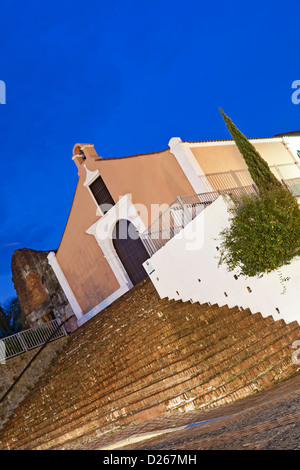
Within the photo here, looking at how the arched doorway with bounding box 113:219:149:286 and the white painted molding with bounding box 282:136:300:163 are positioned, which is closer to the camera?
the arched doorway with bounding box 113:219:149:286

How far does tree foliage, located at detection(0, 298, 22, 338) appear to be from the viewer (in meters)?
33.4

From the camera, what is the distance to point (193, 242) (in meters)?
13.4

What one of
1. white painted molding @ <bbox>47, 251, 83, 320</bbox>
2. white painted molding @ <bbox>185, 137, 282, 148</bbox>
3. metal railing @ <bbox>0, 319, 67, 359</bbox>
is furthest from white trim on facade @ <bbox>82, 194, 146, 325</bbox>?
white painted molding @ <bbox>185, 137, 282, 148</bbox>

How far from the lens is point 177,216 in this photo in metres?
14.6

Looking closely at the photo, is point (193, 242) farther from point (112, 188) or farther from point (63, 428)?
point (112, 188)

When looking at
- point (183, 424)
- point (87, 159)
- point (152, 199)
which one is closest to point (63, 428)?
point (183, 424)

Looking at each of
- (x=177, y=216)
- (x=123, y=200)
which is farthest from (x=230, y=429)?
(x=123, y=200)

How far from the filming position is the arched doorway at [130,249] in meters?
21.0

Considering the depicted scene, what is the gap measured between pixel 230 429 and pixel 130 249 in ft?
51.3

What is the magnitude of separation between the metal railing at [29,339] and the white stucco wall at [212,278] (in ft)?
22.0

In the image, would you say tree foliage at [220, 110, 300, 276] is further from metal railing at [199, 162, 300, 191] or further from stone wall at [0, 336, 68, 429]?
stone wall at [0, 336, 68, 429]

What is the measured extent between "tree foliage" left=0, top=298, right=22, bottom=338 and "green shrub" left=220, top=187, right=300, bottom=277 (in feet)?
82.7

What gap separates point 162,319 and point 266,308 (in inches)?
117

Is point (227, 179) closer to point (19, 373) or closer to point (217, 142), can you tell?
point (217, 142)
